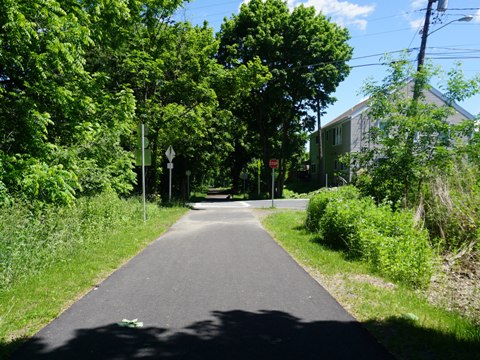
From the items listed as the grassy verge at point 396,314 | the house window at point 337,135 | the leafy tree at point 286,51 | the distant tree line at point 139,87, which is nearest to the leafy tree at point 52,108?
the distant tree line at point 139,87

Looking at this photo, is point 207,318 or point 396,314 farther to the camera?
point 396,314

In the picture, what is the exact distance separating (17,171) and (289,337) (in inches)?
267

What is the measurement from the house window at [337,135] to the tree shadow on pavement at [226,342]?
126 ft

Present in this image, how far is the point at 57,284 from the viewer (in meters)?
6.25

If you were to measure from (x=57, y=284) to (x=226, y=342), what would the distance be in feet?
10.8

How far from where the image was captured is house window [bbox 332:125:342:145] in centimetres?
4181

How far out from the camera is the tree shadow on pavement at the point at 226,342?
155 inches

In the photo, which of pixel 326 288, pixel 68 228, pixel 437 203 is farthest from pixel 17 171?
pixel 437 203

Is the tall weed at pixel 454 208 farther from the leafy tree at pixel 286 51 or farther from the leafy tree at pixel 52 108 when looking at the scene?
the leafy tree at pixel 286 51

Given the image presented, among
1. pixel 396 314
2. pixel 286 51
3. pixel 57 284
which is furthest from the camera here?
pixel 286 51

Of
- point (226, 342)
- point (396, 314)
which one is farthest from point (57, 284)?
point (396, 314)

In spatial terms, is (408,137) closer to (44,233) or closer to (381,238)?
(381,238)

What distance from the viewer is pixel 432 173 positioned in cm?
1240

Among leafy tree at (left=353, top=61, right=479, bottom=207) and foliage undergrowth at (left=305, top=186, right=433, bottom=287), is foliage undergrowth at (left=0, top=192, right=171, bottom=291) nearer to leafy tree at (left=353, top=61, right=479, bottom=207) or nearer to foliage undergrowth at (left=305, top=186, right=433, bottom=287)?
foliage undergrowth at (left=305, top=186, right=433, bottom=287)
